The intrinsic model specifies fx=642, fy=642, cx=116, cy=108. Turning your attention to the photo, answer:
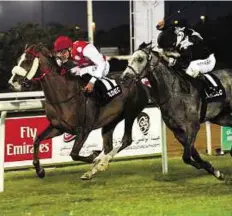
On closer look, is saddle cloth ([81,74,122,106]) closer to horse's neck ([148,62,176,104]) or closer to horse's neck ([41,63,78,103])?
horse's neck ([41,63,78,103])

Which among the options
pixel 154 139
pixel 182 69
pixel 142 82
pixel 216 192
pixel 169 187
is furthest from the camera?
pixel 154 139

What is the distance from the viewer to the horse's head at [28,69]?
8.13 metres

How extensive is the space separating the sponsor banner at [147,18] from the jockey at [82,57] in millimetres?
9187

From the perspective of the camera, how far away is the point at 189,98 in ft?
27.9

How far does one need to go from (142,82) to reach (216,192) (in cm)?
245

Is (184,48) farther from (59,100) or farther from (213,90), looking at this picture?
(59,100)

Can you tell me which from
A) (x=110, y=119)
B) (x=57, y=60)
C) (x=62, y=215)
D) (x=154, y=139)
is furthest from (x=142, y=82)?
(x=62, y=215)

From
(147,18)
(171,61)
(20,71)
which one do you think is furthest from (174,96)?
(147,18)

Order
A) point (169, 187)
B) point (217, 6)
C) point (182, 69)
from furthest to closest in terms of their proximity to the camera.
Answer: point (217, 6) < point (182, 69) < point (169, 187)

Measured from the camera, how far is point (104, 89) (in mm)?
8773

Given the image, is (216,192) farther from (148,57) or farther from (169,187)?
(148,57)

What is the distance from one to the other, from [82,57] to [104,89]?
529mm

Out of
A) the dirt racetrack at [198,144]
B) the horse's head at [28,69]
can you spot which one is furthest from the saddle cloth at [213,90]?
the dirt racetrack at [198,144]

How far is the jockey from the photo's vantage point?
8461 millimetres
